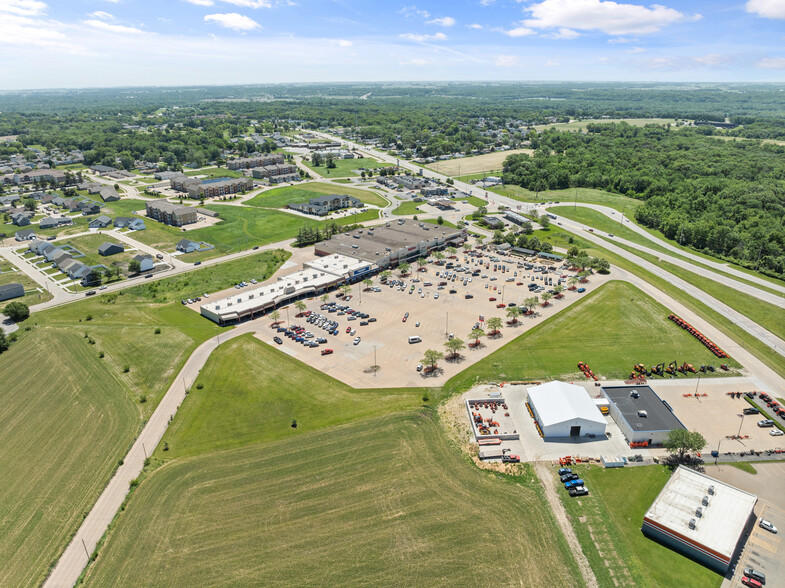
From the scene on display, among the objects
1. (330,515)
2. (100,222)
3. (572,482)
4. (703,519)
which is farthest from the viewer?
(100,222)

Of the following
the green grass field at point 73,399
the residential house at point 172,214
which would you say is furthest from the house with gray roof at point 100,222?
the green grass field at point 73,399

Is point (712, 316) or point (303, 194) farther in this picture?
point (303, 194)

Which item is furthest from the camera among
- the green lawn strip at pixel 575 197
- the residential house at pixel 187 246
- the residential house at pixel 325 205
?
the green lawn strip at pixel 575 197

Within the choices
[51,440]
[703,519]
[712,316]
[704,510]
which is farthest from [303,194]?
[703,519]

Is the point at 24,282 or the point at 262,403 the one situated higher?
the point at 24,282

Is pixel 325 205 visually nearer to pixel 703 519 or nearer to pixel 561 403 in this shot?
pixel 561 403

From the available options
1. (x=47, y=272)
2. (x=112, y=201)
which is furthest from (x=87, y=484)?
(x=112, y=201)

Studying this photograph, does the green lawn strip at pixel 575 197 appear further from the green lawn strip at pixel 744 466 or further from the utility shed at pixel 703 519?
the utility shed at pixel 703 519
